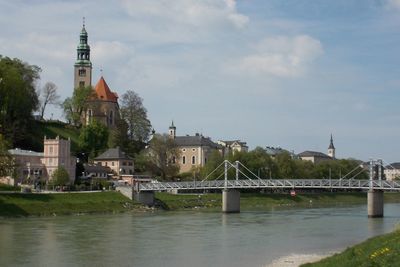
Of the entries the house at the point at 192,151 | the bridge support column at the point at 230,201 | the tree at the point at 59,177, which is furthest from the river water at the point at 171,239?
the house at the point at 192,151

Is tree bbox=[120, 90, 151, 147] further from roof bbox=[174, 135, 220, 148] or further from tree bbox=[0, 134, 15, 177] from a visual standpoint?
tree bbox=[0, 134, 15, 177]

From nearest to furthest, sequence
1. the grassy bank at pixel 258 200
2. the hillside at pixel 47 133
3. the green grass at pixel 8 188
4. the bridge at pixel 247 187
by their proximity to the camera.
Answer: the bridge at pixel 247 187 → the green grass at pixel 8 188 → the grassy bank at pixel 258 200 → the hillside at pixel 47 133

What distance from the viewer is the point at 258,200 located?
10300cm

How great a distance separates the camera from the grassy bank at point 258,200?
9031cm

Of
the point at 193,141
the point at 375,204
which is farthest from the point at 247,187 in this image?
the point at 193,141

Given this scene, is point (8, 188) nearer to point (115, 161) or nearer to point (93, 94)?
point (115, 161)

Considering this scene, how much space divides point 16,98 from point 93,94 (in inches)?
1370

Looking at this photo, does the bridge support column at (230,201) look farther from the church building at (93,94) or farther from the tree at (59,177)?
the church building at (93,94)

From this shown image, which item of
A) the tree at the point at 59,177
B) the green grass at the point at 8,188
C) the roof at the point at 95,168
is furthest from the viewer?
the roof at the point at 95,168

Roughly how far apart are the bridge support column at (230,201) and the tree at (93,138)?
36.3 m

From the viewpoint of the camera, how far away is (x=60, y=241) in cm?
4484

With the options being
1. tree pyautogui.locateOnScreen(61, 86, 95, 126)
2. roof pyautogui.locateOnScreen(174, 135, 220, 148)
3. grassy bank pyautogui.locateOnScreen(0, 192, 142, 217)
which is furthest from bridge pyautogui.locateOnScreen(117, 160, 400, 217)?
roof pyautogui.locateOnScreen(174, 135, 220, 148)

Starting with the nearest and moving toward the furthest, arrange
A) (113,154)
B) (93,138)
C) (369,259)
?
1. (369,259)
2. (113,154)
3. (93,138)

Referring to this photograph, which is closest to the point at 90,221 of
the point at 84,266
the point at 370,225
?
the point at 370,225
